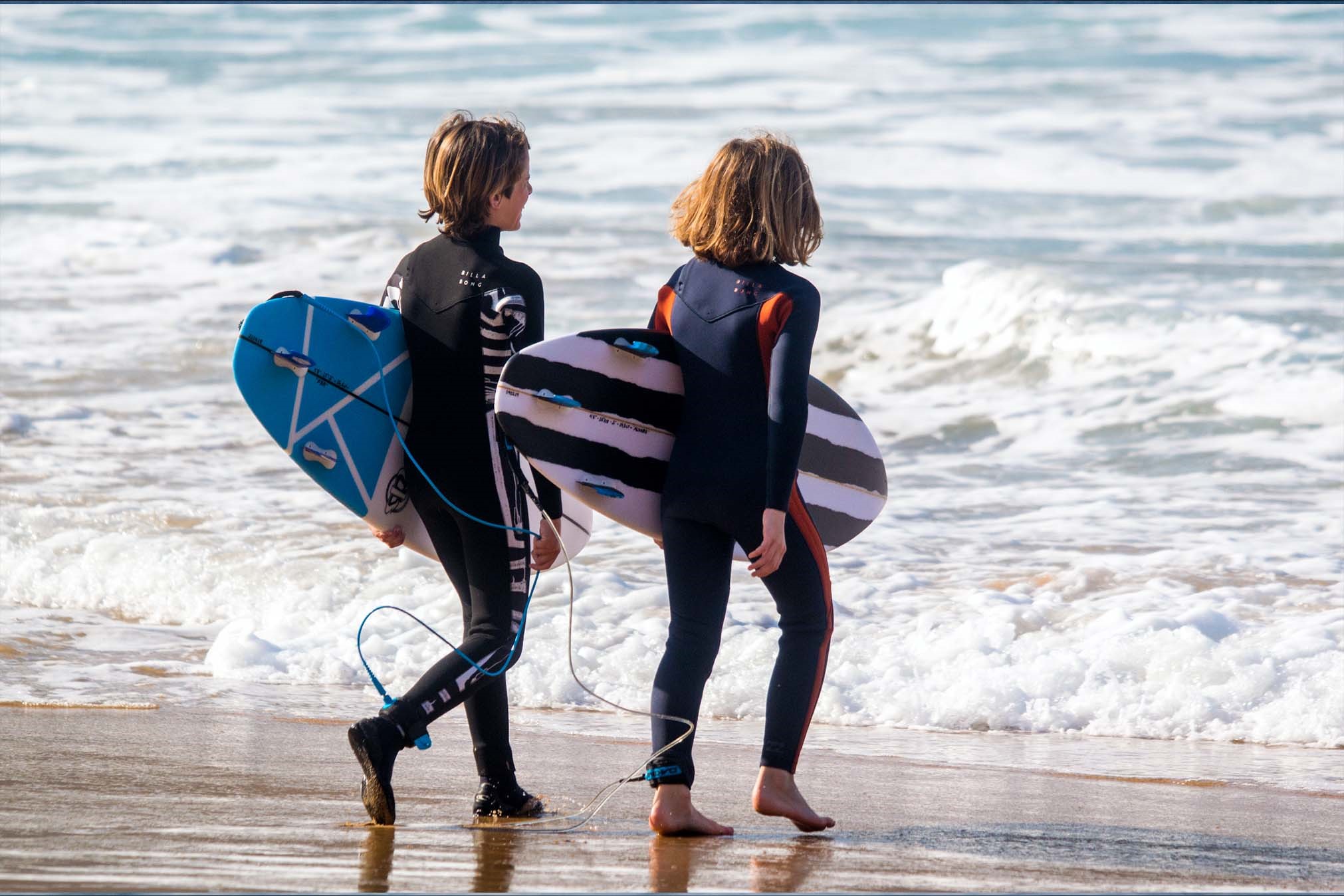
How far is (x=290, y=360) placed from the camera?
346cm

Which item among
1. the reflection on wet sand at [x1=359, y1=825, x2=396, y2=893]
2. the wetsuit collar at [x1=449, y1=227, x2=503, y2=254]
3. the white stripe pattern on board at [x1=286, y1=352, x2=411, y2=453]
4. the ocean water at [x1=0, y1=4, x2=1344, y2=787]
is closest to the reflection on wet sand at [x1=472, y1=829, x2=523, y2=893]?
the reflection on wet sand at [x1=359, y1=825, x2=396, y2=893]

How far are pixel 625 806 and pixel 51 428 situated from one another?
6601 mm

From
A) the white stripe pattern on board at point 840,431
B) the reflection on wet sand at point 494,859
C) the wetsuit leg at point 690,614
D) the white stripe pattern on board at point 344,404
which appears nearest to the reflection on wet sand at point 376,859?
the reflection on wet sand at point 494,859

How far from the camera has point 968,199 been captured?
61.4 feet

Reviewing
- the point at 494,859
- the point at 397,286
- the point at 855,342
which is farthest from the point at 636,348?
the point at 855,342

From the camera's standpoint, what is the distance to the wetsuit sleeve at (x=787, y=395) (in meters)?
2.98

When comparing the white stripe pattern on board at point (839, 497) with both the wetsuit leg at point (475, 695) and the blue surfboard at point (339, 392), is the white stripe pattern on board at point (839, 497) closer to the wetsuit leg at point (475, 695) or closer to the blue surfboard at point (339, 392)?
the blue surfboard at point (339, 392)

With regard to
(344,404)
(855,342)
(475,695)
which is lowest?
(475,695)

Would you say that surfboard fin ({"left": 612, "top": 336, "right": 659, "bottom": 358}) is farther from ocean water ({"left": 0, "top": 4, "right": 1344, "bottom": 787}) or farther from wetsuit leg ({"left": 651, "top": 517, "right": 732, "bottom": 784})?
ocean water ({"left": 0, "top": 4, "right": 1344, "bottom": 787})

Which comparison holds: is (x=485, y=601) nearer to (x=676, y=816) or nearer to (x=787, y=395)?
(x=676, y=816)

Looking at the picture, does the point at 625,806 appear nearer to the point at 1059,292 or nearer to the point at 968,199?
the point at 1059,292

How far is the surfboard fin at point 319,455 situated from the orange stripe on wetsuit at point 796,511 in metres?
0.81

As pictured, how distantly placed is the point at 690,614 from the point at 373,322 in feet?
3.16

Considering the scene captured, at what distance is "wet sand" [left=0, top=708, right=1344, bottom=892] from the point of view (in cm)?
271
